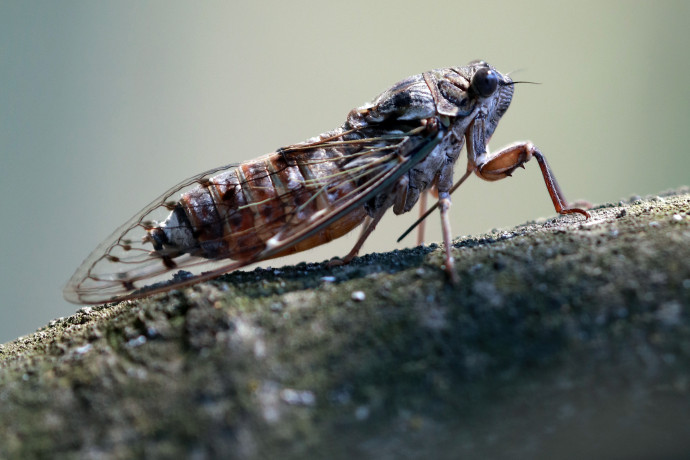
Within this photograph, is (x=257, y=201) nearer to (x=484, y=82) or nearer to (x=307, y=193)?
(x=307, y=193)

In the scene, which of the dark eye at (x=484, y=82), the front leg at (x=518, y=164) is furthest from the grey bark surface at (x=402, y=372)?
the dark eye at (x=484, y=82)

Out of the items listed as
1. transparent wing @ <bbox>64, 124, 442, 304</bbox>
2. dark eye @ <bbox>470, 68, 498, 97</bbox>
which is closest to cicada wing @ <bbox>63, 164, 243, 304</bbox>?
transparent wing @ <bbox>64, 124, 442, 304</bbox>

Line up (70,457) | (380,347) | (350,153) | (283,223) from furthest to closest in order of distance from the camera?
(350,153)
(283,223)
(380,347)
(70,457)

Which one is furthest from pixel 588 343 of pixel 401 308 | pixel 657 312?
pixel 401 308

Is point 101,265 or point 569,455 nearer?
point 569,455

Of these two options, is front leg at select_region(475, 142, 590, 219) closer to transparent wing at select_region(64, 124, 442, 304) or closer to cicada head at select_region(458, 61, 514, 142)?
cicada head at select_region(458, 61, 514, 142)

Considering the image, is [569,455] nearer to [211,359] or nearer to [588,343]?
[588,343]

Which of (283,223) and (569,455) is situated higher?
(283,223)

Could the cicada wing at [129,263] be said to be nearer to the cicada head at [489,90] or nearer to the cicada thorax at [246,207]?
the cicada thorax at [246,207]
